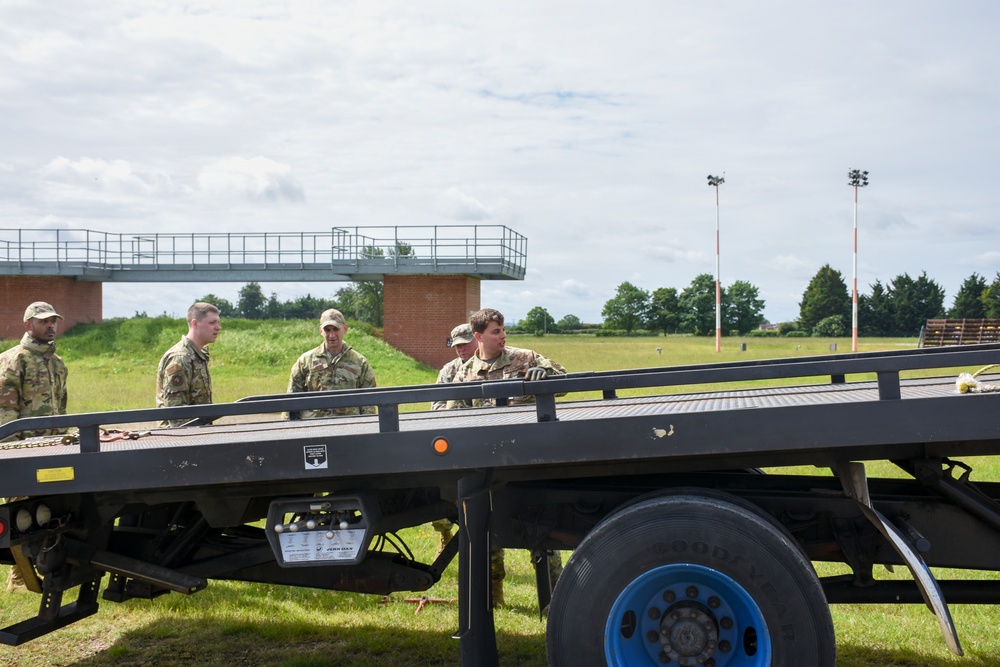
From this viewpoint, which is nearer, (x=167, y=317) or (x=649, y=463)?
(x=649, y=463)

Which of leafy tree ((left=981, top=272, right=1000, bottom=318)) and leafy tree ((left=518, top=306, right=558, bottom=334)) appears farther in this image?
leafy tree ((left=518, top=306, right=558, bottom=334))

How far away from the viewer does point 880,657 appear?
15.6 feet

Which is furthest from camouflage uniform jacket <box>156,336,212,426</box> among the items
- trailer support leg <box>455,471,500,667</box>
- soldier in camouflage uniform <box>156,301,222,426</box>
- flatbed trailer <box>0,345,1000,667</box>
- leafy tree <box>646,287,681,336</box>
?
leafy tree <box>646,287,681,336</box>

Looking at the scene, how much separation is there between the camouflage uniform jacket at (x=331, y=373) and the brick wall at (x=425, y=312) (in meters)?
24.9

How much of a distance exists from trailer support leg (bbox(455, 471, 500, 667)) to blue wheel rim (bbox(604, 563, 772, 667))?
0.59m

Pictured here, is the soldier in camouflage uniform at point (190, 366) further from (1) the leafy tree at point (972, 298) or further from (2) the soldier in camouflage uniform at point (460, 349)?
(1) the leafy tree at point (972, 298)

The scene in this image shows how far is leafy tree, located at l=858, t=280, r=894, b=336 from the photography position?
89.6m

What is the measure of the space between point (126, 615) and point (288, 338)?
28.6m

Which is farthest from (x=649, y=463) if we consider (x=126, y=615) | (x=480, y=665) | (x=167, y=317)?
(x=167, y=317)

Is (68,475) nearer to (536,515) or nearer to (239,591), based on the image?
(536,515)

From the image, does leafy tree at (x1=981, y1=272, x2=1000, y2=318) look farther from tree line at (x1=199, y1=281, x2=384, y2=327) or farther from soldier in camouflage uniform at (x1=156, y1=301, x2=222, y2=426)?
soldier in camouflage uniform at (x1=156, y1=301, x2=222, y2=426)

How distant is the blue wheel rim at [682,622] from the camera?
3.29 meters

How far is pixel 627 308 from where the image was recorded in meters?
116

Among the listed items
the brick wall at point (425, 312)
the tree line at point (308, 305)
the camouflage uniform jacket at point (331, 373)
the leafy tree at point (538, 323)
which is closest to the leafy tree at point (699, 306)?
the leafy tree at point (538, 323)
